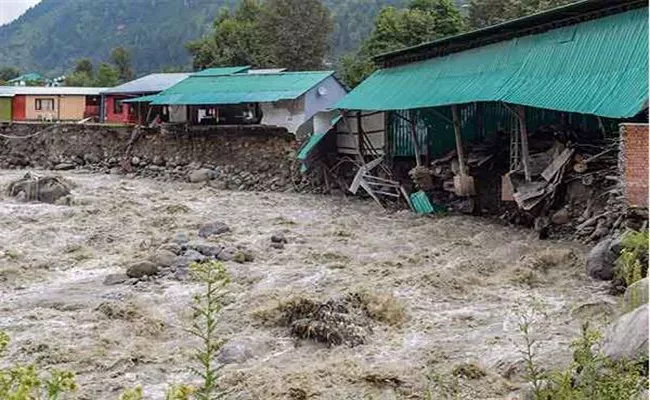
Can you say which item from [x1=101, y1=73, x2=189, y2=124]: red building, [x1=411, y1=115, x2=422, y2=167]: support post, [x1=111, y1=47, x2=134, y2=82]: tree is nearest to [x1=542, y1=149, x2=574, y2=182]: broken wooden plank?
[x1=411, y1=115, x2=422, y2=167]: support post

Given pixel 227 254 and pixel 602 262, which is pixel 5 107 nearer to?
pixel 227 254

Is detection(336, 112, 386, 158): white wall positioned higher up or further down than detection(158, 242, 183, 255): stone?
higher up

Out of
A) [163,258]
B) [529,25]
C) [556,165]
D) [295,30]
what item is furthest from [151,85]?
[556,165]

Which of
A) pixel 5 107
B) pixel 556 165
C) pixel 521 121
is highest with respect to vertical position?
pixel 521 121

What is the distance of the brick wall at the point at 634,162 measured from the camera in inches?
479

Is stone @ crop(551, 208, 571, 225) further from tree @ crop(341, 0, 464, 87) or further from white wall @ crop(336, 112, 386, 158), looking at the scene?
tree @ crop(341, 0, 464, 87)

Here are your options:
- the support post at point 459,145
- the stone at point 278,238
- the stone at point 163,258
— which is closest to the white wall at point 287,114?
the support post at point 459,145

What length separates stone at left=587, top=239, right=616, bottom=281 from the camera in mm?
11508

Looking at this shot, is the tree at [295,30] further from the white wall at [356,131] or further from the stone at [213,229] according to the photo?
the stone at [213,229]

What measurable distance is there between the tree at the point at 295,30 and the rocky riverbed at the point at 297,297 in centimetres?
2273

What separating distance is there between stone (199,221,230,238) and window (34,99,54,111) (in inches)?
1017

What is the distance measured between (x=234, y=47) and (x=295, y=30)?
15.6 ft

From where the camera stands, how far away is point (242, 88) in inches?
1192

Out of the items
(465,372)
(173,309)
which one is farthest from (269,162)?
(465,372)
